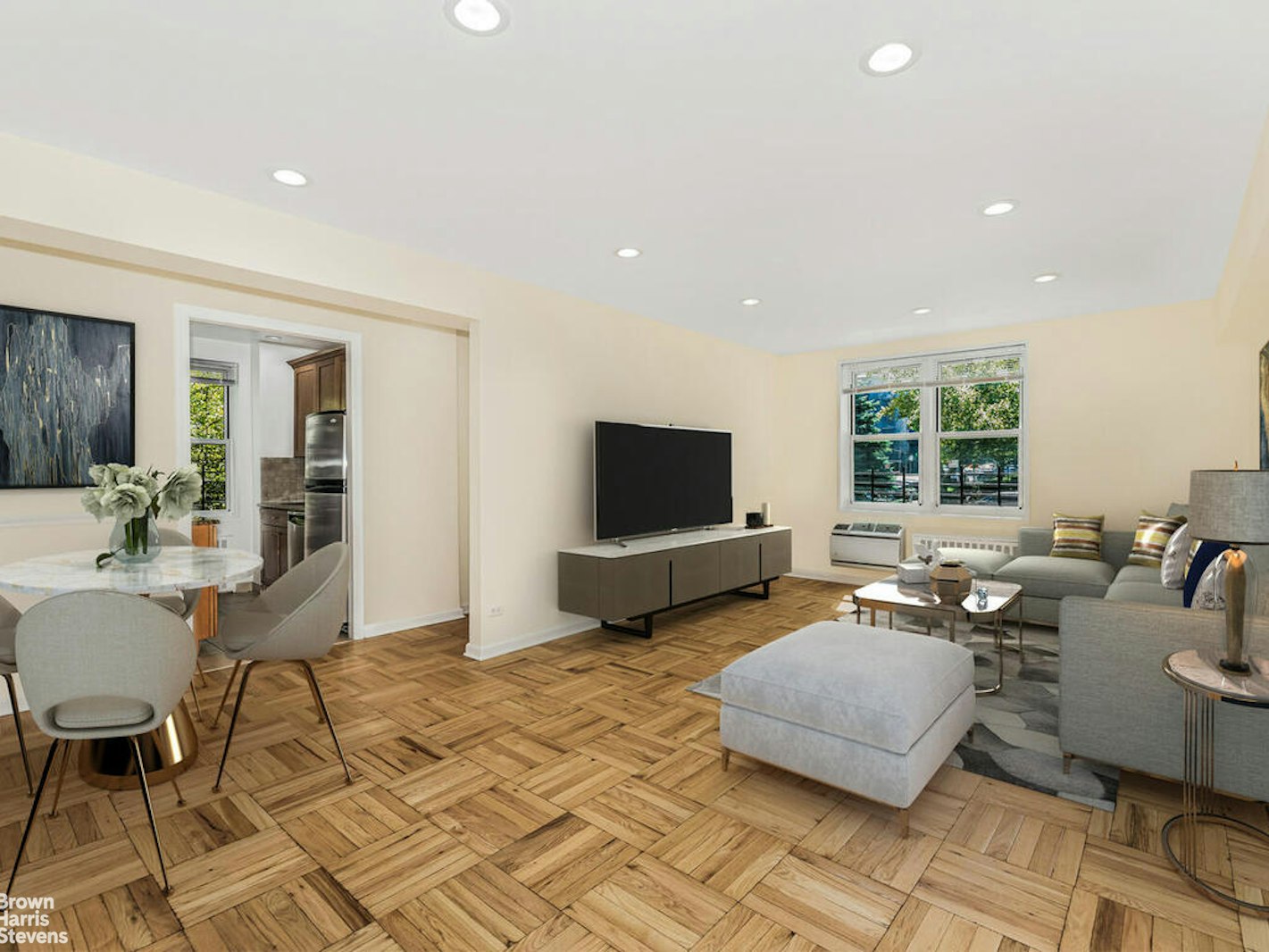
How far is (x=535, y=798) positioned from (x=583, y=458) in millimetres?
2730

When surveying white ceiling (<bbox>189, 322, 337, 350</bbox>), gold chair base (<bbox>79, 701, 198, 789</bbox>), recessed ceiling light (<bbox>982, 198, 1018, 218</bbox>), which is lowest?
gold chair base (<bbox>79, 701, 198, 789</bbox>)

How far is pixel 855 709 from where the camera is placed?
219 cm

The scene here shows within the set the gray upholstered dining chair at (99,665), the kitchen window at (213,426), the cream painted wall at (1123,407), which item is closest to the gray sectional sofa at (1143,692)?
the cream painted wall at (1123,407)

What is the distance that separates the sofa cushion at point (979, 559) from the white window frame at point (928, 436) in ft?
2.01

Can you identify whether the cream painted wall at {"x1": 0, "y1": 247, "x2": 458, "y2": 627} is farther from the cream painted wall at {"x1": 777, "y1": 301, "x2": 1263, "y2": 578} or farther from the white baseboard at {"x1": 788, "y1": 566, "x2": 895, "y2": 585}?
the cream painted wall at {"x1": 777, "y1": 301, "x2": 1263, "y2": 578}

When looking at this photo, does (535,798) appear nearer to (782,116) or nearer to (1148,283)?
(782,116)

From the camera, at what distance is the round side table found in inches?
68.0

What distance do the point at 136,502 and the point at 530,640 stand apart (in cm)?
245

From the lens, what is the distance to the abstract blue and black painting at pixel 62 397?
3.04 m

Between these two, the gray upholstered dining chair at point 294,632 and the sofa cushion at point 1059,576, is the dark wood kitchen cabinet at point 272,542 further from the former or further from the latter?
the sofa cushion at point 1059,576

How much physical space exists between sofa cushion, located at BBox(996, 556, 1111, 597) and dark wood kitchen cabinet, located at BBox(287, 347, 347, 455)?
4906 millimetres

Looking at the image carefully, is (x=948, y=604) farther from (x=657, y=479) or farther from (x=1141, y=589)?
(x=657, y=479)

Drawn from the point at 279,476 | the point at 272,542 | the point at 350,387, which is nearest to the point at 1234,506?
the point at 350,387

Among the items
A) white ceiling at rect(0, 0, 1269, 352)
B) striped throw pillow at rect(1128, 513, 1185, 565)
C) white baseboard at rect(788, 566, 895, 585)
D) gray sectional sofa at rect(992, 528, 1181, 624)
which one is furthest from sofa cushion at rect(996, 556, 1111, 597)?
white ceiling at rect(0, 0, 1269, 352)
